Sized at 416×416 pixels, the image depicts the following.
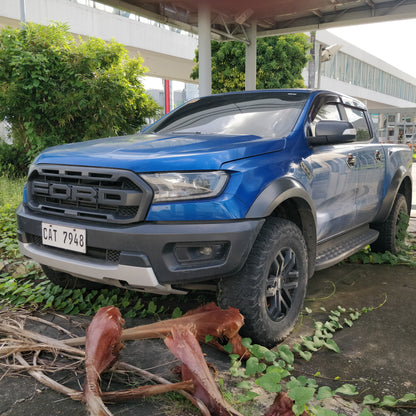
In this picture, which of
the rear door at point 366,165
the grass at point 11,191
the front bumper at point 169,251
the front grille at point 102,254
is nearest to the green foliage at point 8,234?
the grass at point 11,191

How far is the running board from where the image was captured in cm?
322

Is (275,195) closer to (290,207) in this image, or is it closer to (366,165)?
(290,207)

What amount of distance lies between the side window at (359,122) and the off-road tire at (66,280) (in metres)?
2.66

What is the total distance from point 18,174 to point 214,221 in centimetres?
752

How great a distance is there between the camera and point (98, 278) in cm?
237

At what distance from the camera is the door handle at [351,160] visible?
3572 millimetres

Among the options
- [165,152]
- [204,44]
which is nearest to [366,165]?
[165,152]

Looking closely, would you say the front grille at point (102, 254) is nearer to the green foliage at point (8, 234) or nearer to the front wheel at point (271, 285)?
the front wheel at point (271, 285)

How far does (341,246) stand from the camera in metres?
3.62

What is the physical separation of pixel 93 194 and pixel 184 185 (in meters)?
0.50

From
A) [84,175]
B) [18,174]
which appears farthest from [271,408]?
[18,174]

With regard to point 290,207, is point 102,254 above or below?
below

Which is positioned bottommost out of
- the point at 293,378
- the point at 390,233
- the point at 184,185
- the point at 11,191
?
the point at 293,378

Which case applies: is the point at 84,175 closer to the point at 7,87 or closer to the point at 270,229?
the point at 270,229
